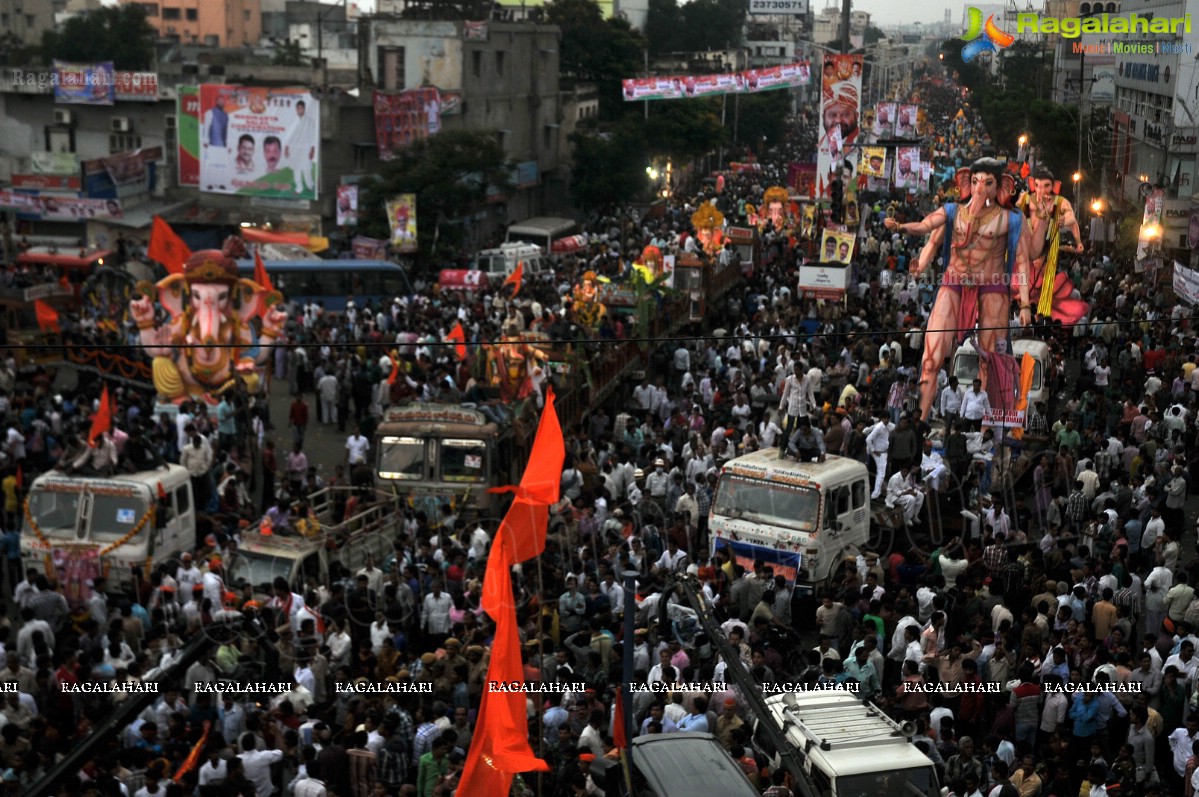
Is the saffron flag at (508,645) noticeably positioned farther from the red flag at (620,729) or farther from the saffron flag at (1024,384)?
the saffron flag at (1024,384)

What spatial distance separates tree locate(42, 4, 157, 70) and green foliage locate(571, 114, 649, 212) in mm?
23945

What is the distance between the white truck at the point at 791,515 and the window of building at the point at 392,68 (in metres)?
40.4

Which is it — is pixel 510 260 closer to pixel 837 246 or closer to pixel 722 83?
pixel 837 246

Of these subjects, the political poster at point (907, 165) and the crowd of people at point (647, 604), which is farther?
the political poster at point (907, 165)

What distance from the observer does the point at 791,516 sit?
16.3 metres

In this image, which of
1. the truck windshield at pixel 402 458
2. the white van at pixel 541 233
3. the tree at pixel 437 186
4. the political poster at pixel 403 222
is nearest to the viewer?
the truck windshield at pixel 402 458

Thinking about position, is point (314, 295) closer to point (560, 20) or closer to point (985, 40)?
point (985, 40)

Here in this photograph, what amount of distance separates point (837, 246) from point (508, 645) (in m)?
23.0

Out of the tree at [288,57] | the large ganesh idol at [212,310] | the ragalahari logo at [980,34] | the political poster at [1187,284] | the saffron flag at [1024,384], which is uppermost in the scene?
the ragalahari logo at [980,34]

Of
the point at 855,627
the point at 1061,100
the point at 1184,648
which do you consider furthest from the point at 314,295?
the point at 1061,100

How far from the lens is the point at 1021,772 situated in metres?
10.6

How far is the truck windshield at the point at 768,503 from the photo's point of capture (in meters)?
16.2

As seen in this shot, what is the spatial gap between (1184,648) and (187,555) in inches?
359

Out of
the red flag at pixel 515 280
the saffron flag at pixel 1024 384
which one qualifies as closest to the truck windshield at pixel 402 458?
the saffron flag at pixel 1024 384
